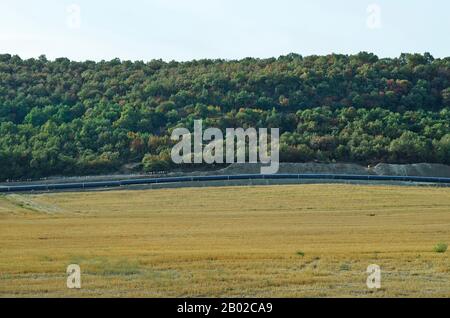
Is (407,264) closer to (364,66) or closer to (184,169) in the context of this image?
(184,169)

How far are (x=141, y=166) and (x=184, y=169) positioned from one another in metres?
5.02

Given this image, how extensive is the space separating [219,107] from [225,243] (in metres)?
70.7

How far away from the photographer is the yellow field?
2323 centimetres

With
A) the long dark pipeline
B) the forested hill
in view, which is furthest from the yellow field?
the forested hill

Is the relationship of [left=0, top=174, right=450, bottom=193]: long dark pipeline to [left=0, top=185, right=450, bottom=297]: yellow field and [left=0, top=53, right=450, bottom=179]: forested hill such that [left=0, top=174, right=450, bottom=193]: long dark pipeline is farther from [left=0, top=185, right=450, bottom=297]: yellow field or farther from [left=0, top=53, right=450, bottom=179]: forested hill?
[left=0, top=53, right=450, bottom=179]: forested hill

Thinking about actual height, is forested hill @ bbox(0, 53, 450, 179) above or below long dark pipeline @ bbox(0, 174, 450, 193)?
above

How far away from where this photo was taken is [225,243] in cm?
3488

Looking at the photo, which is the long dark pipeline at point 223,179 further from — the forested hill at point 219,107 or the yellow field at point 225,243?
the forested hill at point 219,107

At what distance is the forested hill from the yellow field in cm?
2038

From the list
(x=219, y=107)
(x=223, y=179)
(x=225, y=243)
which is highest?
(x=219, y=107)

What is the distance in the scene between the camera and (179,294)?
21.9 m

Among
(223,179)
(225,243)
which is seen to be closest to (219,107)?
(223,179)

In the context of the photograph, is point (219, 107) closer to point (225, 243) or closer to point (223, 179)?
point (223, 179)

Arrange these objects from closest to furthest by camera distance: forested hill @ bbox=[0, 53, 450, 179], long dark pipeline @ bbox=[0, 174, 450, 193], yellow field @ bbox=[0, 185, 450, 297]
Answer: yellow field @ bbox=[0, 185, 450, 297], long dark pipeline @ bbox=[0, 174, 450, 193], forested hill @ bbox=[0, 53, 450, 179]
